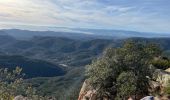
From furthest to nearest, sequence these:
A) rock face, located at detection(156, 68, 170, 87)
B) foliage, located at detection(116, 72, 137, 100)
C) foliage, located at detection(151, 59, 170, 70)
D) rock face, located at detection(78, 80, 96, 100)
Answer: foliage, located at detection(151, 59, 170, 70), rock face, located at detection(78, 80, 96, 100), rock face, located at detection(156, 68, 170, 87), foliage, located at detection(116, 72, 137, 100)

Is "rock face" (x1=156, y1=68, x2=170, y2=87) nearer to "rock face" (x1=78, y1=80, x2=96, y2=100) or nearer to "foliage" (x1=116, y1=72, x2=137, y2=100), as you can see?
"foliage" (x1=116, y1=72, x2=137, y2=100)

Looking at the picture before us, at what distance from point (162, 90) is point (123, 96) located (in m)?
4.15

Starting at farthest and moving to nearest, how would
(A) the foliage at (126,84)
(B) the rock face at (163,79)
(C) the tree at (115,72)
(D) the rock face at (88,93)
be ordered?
(D) the rock face at (88,93) → (C) the tree at (115,72) → (B) the rock face at (163,79) → (A) the foliage at (126,84)

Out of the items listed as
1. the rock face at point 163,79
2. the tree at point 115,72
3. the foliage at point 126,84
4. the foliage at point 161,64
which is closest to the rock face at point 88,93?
the tree at point 115,72

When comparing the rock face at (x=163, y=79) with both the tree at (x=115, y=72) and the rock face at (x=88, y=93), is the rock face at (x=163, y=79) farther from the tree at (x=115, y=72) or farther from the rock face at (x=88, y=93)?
the rock face at (x=88, y=93)

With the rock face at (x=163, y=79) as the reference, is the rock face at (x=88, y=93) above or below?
below

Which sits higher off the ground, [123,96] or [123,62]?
[123,62]

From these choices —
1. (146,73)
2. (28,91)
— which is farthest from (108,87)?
(28,91)

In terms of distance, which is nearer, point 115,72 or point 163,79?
point 115,72

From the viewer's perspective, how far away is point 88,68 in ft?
132

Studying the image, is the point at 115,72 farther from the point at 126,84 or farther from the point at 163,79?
the point at 163,79

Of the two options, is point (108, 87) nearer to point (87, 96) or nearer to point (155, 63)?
point (87, 96)

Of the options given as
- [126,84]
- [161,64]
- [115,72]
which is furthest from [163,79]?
[161,64]

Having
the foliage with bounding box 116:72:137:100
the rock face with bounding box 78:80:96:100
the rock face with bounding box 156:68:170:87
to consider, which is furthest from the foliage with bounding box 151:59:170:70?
the foliage with bounding box 116:72:137:100
